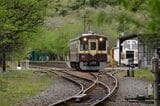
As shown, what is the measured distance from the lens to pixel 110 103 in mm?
13750

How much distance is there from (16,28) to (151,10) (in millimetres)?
19642

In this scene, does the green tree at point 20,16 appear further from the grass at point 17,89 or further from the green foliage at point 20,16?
the grass at point 17,89

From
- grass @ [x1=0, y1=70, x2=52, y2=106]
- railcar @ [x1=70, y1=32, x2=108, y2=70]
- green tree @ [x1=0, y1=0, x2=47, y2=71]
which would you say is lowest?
grass @ [x1=0, y1=70, x2=52, y2=106]

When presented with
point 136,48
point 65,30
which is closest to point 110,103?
point 136,48

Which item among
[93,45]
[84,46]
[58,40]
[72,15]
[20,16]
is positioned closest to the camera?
[20,16]

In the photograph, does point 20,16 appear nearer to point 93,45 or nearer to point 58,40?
point 93,45

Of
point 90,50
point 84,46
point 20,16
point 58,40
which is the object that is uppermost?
point 58,40

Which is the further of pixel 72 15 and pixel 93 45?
pixel 93 45

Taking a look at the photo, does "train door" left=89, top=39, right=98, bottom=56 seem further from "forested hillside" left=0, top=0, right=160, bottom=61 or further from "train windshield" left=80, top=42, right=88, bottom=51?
"forested hillside" left=0, top=0, right=160, bottom=61

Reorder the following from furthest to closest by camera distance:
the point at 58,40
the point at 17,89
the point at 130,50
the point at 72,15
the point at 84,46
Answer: the point at 58,40, the point at 130,50, the point at 84,46, the point at 72,15, the point at 17,89

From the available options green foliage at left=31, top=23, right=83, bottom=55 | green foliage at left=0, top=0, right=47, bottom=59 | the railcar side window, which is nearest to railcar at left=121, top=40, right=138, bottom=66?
the railcar side window

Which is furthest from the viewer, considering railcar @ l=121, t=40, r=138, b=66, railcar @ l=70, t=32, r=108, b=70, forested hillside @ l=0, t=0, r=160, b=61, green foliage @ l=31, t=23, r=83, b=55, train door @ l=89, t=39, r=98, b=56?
green foliage @ l=31, t=23, r=83, b=55

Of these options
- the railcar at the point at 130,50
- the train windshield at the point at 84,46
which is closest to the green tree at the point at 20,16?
the train windshield at the point at 84,46

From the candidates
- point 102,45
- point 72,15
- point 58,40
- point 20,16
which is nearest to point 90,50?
point 102,45
